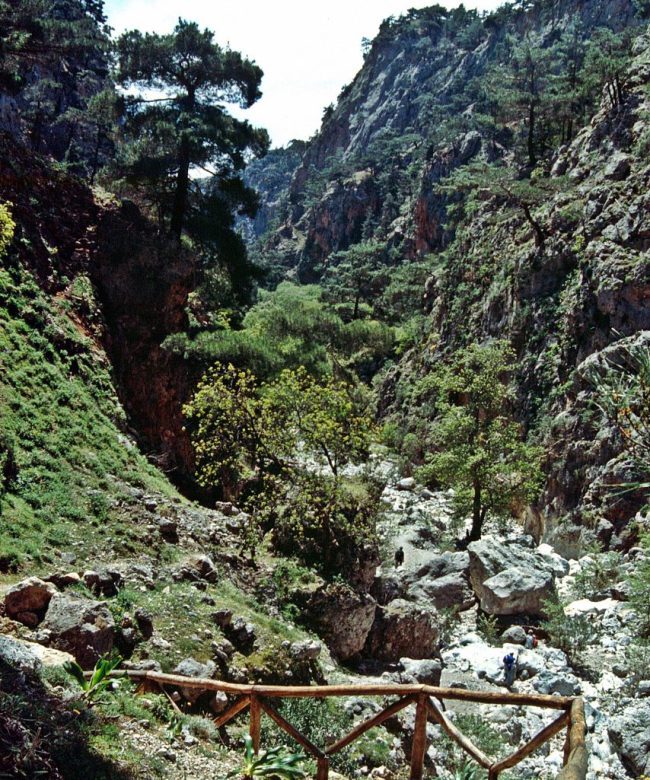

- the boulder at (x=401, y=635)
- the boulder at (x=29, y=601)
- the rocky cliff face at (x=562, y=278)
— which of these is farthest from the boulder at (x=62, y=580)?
the rocky cliff face at (x=562, y=278)

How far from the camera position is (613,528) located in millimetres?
17453

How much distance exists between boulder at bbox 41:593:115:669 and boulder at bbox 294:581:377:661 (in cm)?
529

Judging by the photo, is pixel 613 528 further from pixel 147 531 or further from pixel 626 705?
pixel 147 531

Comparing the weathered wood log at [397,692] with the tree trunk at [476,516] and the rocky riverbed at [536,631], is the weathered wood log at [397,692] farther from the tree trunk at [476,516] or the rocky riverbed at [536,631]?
the tree trunk at [476,516]

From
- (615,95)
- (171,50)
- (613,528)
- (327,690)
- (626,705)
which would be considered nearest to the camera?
(327,690)

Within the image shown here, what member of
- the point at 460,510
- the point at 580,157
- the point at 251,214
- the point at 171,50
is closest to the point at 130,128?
the point at 171,50

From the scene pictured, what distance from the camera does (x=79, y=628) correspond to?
6.71 meters

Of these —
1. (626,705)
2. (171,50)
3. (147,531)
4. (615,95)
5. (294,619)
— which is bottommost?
(626,705)

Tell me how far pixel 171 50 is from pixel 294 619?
719 inches

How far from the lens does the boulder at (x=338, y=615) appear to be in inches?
461

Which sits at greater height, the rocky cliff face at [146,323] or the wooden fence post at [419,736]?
the rocky cliff face at [146,323]

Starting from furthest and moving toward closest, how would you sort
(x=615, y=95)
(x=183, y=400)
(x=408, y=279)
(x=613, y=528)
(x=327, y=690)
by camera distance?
(x=408, y=279) < (x=615, y=95) < (x=183, y=400) < (x=613, y=528) < (x=327, y=690)

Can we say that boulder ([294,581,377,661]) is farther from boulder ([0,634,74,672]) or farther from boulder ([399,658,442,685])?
boulder ([0,634,74,672])

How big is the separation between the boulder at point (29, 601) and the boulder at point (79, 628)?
0.47 ft
